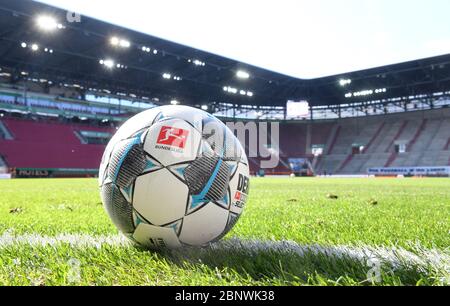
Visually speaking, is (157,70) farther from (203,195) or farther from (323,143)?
(203,195)

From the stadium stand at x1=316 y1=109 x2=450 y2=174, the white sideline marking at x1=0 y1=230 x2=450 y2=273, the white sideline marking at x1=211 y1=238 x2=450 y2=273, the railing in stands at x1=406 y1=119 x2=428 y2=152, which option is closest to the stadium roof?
the stadium stand at x1=316 y1=109 x2=450 y2=174

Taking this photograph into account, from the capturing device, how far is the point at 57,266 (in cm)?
178

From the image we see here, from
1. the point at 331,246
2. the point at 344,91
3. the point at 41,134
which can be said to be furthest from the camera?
the point at 344,91

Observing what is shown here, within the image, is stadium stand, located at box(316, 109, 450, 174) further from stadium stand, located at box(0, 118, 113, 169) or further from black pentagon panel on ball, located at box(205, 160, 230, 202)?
black pentagon panel on ball, located at box(205, 160, 230, 202)

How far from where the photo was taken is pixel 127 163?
2.04 metres

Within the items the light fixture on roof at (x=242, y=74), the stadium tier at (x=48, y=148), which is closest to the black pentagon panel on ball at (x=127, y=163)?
the stadium tier at (x=48, y=148)

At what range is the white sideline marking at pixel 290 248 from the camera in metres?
1.78

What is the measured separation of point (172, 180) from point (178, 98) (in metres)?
42.5

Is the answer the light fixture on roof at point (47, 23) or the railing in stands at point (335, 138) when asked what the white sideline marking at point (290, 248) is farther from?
the railing in stands at point (335, 138)

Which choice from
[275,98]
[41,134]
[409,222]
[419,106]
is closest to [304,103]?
[275,98]

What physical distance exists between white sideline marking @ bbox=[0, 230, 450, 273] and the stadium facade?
23.2m

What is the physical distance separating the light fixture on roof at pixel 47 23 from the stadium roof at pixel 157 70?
0.21 feet

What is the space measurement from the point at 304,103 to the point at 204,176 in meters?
44.6
